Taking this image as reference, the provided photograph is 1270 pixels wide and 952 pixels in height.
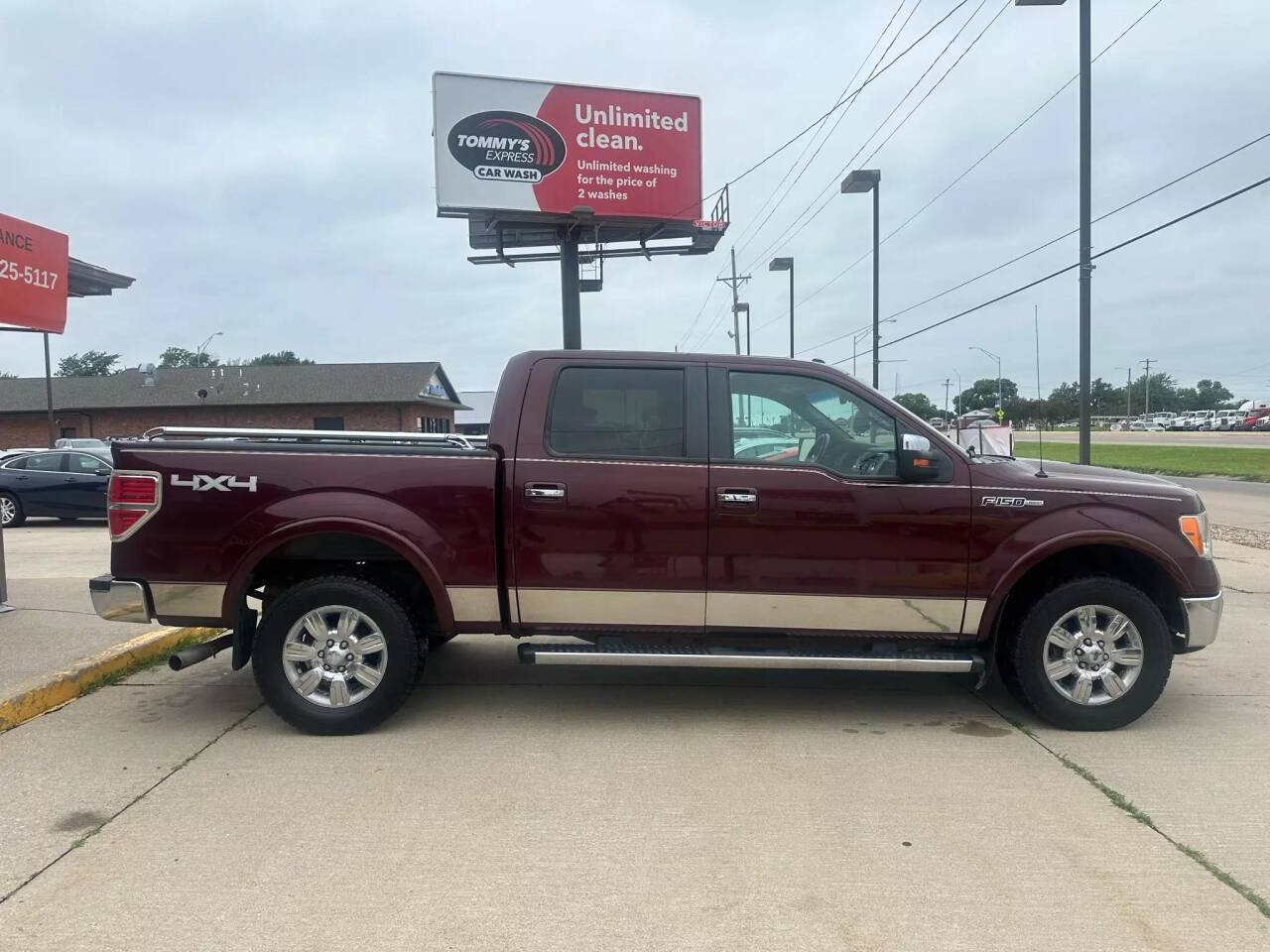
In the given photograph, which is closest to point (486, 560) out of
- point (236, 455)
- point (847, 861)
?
point (236, 455)

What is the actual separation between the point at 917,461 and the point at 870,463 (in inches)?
9.8

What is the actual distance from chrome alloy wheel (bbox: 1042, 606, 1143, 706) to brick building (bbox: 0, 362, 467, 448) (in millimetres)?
35563

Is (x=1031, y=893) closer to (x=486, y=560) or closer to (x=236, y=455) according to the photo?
Result: (x=486, y=560)

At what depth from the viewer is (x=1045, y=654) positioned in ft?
15.8

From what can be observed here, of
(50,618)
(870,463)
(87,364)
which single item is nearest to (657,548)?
(870,463)

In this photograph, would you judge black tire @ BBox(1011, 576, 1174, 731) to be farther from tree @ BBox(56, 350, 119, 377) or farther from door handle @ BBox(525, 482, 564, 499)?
tree @ BBox(56, 350, 119, 377)

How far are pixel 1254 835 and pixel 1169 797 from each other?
402 mm

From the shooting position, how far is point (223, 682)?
5.87 metres

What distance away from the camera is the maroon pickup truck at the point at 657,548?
185 inches

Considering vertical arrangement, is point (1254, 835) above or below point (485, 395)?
below

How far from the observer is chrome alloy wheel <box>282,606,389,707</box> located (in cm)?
475

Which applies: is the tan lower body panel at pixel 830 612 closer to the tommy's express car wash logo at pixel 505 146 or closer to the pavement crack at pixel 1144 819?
the pavement crack at pixel 1144 819

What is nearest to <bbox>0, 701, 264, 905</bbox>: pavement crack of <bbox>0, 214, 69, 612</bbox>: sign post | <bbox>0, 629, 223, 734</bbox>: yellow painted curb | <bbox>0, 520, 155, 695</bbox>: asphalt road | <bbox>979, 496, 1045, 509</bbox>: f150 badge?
<bbox>0, 629, 223, 734</bbox>: yellow painted curb

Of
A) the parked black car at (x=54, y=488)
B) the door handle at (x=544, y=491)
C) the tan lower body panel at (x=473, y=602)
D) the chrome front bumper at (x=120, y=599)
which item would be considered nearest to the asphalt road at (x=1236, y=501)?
the door handle at (x=544, y=491)
